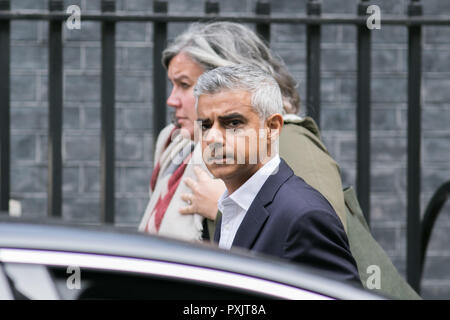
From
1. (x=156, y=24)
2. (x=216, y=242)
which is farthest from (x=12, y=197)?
(x=216, y=242)

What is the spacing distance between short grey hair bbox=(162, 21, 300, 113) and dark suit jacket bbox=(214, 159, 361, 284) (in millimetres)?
857

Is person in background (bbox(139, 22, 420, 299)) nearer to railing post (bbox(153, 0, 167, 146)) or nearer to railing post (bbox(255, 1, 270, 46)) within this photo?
railing post (bbox(153, 0, 167, 146))

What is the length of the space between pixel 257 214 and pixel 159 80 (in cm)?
Result: 182

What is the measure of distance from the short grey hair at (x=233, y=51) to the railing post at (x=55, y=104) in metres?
0.93

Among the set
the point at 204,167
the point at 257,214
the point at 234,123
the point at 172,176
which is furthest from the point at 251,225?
the point at 172,176

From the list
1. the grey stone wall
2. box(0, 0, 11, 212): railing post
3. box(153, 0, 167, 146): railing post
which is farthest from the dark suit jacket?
the grey stone wall

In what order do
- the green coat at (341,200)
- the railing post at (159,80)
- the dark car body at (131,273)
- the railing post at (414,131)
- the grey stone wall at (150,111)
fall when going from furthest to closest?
the grey stone wall at (150,111) → the railing post at (414,131) → the railing post at (159,80) → the green coat at (341,200) → the dark car body at (131,273)

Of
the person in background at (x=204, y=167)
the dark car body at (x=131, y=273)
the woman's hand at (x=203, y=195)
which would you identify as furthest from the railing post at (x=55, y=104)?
the dark car body at (x=131, y=273)

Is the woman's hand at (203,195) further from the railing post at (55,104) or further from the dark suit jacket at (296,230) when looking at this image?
the railing post at (55,104)

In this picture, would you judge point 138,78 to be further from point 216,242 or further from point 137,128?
point 216,242

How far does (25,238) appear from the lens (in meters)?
1.56

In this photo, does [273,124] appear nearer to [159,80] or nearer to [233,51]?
[233,51]

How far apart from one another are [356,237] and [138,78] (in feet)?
8.74

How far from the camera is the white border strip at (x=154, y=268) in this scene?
1531 mm
